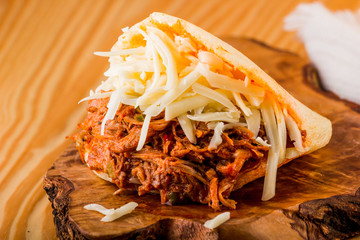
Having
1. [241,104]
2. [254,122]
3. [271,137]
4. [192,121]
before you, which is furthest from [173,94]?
[271,137]

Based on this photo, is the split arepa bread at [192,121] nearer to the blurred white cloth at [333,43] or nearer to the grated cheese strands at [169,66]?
the grated cheese strands at [169,66]

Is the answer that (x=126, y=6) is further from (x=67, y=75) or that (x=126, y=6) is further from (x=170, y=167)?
(x=170, y=167)

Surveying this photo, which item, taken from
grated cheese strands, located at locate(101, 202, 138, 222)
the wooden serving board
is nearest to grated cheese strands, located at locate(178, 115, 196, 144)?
the wooden serving board

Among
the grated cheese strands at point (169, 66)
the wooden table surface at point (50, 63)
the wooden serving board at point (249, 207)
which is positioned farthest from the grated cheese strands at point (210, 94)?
the wooden table surface at point (50, 63)

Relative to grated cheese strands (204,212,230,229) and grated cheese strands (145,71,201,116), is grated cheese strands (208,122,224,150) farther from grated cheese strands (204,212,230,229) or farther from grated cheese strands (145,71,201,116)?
grated cheese strands (204,212,230,229)

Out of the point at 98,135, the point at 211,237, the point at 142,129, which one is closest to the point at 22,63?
the point at 98,135

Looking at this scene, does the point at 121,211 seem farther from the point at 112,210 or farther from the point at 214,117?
the point at 214,117
